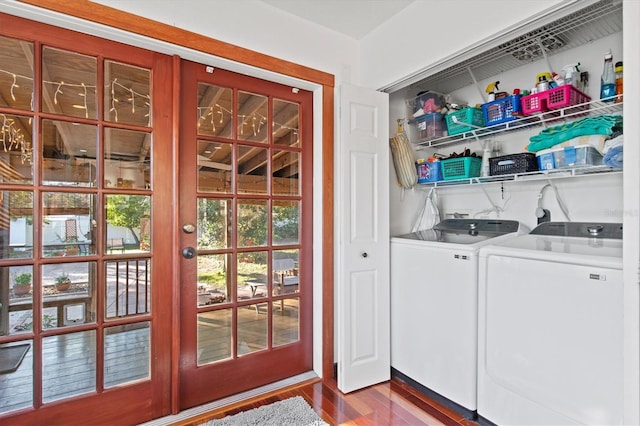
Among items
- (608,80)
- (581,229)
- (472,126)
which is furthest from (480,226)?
(608,80)

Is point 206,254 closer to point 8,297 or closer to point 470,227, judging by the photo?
point 8,297

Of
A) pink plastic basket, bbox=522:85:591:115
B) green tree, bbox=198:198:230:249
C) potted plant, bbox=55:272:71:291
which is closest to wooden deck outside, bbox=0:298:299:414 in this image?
potted plant, bbox=55:272:71:291

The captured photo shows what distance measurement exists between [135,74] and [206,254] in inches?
43.2

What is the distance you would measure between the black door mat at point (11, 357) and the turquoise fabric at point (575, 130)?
2.88 metres

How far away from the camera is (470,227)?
2344 mm

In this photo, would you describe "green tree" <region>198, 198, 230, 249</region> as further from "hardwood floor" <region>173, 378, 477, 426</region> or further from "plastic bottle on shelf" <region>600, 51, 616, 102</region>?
"plastic bottle on shelf" <region>600, 51, 616, 102</region>

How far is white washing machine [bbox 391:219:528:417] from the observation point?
1836 mm

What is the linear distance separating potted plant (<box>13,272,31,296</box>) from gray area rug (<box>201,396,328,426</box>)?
3.69ft

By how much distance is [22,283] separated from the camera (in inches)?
62.1

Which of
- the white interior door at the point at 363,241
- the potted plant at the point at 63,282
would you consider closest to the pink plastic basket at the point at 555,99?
the white interior door at the point at 363,241

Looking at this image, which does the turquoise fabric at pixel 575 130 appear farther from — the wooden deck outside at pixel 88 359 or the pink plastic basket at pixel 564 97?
the wooden deck outside at pixel 88 359

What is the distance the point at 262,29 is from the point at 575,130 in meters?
1.90

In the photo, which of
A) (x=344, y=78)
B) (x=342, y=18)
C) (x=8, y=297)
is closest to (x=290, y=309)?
(x=8, y=297)

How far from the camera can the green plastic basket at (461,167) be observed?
7.38 feet
